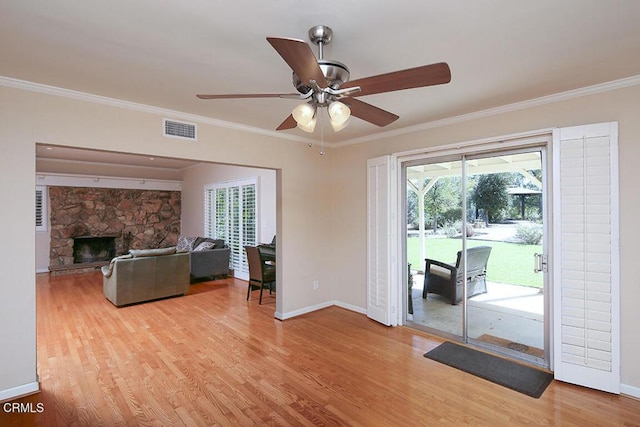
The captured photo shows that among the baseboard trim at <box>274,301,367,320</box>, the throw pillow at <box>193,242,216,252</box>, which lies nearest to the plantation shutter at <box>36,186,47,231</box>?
the throw pillow at <box>193,242,216,252</box>

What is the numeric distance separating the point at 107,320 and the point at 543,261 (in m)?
5.39

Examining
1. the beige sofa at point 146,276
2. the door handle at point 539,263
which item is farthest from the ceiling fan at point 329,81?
the beige sofa at point 146,276

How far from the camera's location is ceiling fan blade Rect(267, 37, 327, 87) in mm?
1236

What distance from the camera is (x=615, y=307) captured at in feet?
8.25

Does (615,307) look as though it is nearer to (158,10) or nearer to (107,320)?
(158,10)

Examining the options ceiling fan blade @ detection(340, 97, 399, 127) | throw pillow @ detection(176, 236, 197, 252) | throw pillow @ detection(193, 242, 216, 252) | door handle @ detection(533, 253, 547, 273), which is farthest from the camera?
throw pillow @ detection(176, 236, 197, 252)

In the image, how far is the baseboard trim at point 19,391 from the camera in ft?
7.93

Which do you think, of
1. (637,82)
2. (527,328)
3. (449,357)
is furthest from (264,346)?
(637,82)

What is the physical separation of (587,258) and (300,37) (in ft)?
9.53

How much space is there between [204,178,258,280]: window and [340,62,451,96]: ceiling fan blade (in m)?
5.02

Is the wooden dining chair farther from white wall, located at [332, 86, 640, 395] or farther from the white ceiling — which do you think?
the white ceiling

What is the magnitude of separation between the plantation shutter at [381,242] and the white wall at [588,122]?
0.74 feet

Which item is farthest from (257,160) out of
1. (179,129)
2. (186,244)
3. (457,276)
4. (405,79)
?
(186,244)

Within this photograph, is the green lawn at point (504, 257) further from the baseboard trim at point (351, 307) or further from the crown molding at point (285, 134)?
the crown molding at point (285, 134)
